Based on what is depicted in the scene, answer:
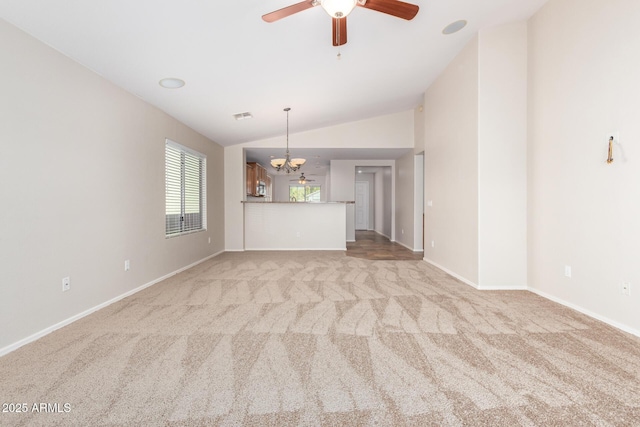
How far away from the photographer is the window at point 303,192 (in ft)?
43.2

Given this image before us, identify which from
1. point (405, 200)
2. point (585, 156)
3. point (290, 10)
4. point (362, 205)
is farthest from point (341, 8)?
point (362, 205)

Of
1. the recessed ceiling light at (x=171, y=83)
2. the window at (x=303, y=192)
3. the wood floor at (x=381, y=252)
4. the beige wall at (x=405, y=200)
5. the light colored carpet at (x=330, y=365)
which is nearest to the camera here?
the light colored carpet at (x=330, y=365)

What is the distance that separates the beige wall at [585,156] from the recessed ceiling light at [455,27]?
89 centimetres

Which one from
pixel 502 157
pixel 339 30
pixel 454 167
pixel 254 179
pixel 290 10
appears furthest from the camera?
pixel 254 179

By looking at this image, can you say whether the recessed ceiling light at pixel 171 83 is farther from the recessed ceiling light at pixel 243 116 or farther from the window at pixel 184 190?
the recessed ceiling light at pixel 243 116

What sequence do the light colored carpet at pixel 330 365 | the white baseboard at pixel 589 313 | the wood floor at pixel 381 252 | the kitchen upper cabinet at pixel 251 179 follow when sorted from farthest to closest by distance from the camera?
1. the kitchen upper cabinet at pixel 251 179
2. the wood floor at pixel 381 252
3. the white baseboard at pixel 589 313
4. the light colored carpet at pixel 330 365

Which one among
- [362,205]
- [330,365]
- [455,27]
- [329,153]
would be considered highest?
[455,27]

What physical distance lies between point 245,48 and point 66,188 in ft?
6.63

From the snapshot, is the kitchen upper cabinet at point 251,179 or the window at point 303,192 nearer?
the kitchen upper cabinet at point 251,179

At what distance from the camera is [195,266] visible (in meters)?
4.93

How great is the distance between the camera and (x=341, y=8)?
6.00 ft

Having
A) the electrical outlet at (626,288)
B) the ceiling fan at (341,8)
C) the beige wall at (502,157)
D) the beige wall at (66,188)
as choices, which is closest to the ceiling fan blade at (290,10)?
the ceiling fan at (341,8)

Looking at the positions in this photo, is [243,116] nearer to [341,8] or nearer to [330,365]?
[341,8]

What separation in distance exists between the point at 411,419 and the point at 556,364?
1.16 metres
